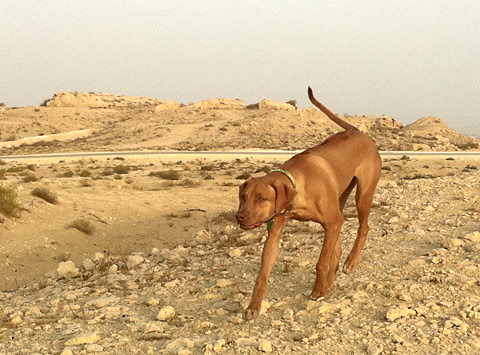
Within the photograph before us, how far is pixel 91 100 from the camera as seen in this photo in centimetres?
7056

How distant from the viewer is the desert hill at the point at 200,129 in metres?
40.5

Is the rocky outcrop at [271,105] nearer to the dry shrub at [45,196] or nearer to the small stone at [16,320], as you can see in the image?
the dry shrub at [45,196]

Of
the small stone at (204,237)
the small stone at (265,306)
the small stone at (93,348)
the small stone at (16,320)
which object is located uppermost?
the small stone at (265,306)

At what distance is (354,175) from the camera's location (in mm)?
5371

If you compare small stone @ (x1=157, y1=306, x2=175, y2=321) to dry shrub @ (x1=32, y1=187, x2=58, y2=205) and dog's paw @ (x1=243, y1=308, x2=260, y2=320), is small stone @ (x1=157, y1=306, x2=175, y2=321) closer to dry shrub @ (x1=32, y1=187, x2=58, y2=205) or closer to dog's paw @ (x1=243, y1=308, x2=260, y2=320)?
dog's paw @ (x1=243, y1=308, x2=260, y2=320)

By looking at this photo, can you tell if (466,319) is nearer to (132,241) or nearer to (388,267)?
(388,267)

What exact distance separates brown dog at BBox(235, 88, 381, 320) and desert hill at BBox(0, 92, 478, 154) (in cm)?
3117

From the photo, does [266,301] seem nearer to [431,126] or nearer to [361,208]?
[361,208]

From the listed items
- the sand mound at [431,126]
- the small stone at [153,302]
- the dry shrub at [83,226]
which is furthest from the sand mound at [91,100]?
the small stone at [153,302]

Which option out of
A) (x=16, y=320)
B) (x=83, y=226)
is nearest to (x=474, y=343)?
(x=16, y=320)

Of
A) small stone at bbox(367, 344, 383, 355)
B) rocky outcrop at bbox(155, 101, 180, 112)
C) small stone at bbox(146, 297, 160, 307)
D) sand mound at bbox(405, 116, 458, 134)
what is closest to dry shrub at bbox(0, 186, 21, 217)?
small stone at bbox(146, 297, 160, 307)

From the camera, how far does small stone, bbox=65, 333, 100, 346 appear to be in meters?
4.01

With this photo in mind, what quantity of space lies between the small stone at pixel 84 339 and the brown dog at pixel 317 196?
1381mm

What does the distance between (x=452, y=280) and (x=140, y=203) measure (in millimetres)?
9964
